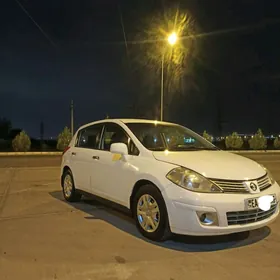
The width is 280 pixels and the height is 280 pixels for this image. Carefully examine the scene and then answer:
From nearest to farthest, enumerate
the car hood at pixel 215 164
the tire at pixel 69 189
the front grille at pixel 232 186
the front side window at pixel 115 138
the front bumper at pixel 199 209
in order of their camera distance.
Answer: the front bumper at pixel 199 209, the front grille at pixel 232 186, the car hood at pixel 215 164, the front side window at pixel 115 138, the tire at pixel 69 189

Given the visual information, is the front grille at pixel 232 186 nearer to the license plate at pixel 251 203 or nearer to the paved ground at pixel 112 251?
the license plate at pixel 251 203

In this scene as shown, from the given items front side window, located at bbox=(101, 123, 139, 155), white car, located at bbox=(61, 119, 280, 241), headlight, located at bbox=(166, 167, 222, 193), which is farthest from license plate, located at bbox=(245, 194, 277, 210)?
front side window, located at bbox=(101, 123, 139, 155)

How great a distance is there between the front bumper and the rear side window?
2.39 meters

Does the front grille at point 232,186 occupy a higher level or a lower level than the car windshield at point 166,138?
lower

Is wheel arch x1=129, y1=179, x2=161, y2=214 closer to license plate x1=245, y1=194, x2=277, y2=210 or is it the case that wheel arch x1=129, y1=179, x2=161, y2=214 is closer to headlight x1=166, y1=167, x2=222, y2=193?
headlight x1=166, y1=167, x2=222, y2=193

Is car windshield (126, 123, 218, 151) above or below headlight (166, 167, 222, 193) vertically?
above

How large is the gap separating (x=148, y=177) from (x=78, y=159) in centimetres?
243

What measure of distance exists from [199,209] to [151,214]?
2.53 feet

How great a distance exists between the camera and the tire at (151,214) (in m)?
4.58

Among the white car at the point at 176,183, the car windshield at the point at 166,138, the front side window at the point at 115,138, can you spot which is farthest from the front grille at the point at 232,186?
the front side window at the point at 115,138

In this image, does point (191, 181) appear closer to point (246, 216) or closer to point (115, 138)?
point (246, 216)

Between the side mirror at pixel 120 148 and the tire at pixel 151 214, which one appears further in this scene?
the side mirror at pixel 120 148

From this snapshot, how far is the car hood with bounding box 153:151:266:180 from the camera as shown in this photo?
4.49 meters

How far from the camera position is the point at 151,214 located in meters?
4.77
